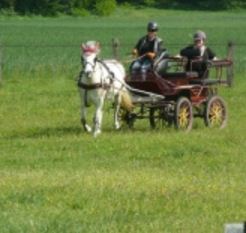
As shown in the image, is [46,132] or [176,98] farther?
[176,98]

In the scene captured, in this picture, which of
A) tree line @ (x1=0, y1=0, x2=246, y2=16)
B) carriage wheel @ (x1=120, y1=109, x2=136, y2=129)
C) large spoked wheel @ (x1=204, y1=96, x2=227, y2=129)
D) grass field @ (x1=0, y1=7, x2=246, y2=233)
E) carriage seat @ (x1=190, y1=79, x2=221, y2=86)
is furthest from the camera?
tree line @ (x1=0, y1=0, x2=246, y2=16)

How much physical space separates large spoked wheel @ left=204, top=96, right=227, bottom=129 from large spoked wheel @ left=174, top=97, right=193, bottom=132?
67 cm

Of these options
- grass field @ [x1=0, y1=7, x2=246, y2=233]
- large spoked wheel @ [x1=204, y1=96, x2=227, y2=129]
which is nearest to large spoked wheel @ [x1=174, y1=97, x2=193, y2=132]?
grass field @ [x1=0, y1=7, x2=246, y2=233]

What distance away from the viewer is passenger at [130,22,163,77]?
19.2 m

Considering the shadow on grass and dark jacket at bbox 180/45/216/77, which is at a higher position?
dark jacket at bbox 180/45/216/77

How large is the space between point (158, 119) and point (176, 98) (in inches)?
26.3

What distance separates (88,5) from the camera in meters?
95.6

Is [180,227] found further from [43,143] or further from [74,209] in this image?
[43,143]

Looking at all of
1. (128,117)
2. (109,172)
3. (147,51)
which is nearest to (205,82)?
(147,51)

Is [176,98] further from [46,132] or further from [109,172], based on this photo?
[109,172]

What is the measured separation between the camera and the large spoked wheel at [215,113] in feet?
65.3

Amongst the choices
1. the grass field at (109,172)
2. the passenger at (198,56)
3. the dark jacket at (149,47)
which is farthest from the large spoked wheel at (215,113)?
the dark jacket at (149,47)

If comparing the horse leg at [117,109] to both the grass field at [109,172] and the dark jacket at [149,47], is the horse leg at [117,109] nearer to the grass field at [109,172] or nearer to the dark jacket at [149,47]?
the grass field at [109,172]

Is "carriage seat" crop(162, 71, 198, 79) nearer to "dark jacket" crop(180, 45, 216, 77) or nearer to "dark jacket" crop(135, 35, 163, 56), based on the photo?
"dark jacket" crop(180, 45, 216, 77)
